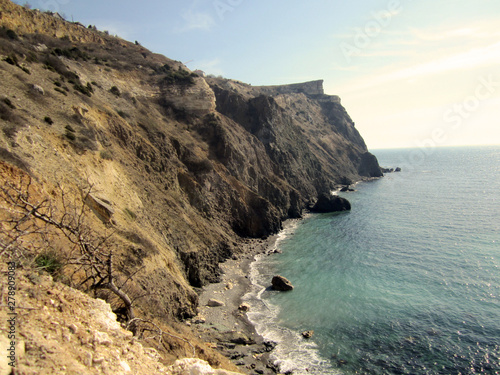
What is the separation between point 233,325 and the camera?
1013 inches

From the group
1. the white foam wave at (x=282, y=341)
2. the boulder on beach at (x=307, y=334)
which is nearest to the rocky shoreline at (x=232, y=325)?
the white foam wave at (x=282, y=341)

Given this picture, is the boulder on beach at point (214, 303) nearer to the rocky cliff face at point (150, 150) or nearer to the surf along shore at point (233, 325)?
the surf along shore at point (233, 325)

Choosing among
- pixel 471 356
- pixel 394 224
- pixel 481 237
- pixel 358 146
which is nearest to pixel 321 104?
pixel 358 146

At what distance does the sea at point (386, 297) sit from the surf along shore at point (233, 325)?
3.19ft

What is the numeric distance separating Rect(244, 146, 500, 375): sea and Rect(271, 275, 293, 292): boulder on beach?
633 mm

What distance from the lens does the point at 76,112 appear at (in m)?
30.5

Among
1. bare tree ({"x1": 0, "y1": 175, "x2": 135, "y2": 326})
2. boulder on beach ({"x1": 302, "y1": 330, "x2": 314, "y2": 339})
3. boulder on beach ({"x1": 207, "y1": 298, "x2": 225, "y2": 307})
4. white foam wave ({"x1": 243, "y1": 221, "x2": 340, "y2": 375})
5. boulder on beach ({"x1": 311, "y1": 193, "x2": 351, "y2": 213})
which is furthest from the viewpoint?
boulder on beach ({"x1": 311, "y1": 193, "x2": 351, "y2": 213})

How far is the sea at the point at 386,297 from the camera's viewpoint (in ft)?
70.3

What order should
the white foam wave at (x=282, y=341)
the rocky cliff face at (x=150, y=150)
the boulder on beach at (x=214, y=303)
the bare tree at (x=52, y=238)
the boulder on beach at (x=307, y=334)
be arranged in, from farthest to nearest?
the boulder on beach at (x=214, y=303) → the boulder on beach at (x=307, y=334) → the rocky cliff face at (x=150, y=150) → the white foam wave at (x=282, y=341) → the bare tree at (x=52, y=238)

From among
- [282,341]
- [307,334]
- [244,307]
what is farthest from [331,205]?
[282,341]

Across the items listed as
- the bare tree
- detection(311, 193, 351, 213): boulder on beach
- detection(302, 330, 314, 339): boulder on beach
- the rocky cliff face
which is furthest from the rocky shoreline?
detection(311, 193, 351, 213): boulder on beach

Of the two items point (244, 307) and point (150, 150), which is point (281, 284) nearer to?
point (244, 307)

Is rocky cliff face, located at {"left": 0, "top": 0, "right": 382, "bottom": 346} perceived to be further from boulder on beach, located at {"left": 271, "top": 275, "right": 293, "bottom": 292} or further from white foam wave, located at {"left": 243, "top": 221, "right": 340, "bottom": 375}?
boulder on beach, located at {"left": 271, "top": 275, "right": 293, "bottom": 292}

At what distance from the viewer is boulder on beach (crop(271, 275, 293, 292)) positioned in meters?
31.9
